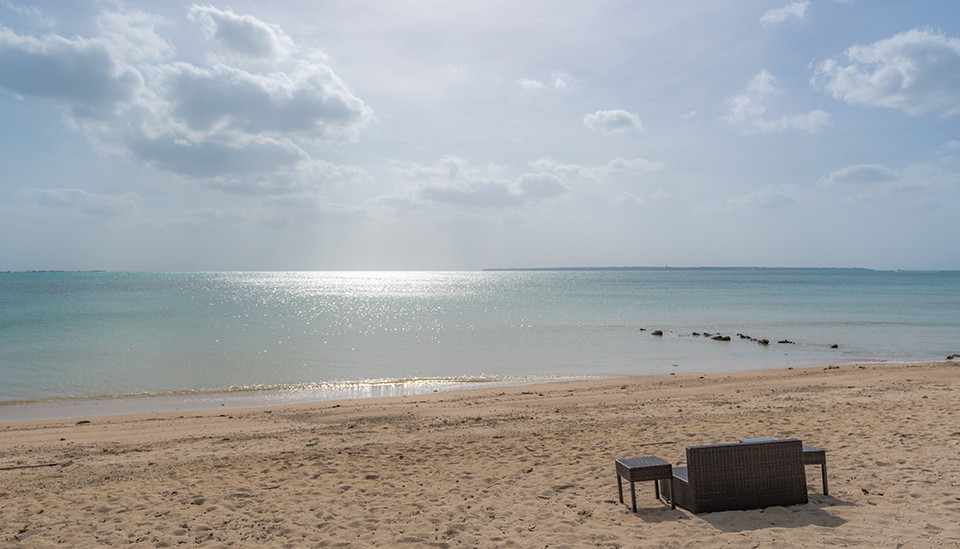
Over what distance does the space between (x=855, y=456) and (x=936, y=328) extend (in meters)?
38.8

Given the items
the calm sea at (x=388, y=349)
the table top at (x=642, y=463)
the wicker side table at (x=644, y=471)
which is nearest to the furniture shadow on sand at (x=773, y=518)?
the wicker side table at (x=644, y=471)

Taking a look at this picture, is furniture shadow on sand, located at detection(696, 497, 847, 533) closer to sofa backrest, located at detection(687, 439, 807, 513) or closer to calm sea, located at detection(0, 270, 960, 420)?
sofa backrest, located at detection(687, 439, 807, 513)

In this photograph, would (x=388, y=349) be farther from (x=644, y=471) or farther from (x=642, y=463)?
(x=644, y=471)

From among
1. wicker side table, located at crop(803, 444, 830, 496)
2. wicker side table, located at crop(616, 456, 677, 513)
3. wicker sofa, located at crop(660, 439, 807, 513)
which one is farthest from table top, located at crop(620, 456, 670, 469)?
wicker side table, located at crop(803, 444, 830, 496)

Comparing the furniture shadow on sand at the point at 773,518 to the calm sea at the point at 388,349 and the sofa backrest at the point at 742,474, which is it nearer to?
the sofa backrest at the point at 742,474

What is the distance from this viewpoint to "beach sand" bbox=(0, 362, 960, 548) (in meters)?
5.79

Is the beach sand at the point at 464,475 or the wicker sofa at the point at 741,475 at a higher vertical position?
the wicker sofa at the point at 741,475

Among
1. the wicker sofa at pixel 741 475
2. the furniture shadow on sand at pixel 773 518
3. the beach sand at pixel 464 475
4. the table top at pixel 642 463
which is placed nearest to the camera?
the furniture shadow on sand at pixel 773 518

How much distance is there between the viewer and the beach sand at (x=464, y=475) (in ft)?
19.0

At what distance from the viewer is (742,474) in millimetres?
6039

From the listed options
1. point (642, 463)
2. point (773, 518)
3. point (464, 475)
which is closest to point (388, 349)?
point (464, 475)

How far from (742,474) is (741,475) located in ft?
0.05

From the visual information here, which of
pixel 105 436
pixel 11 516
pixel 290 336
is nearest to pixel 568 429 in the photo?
pixel 11 516

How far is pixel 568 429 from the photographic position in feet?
35.5
